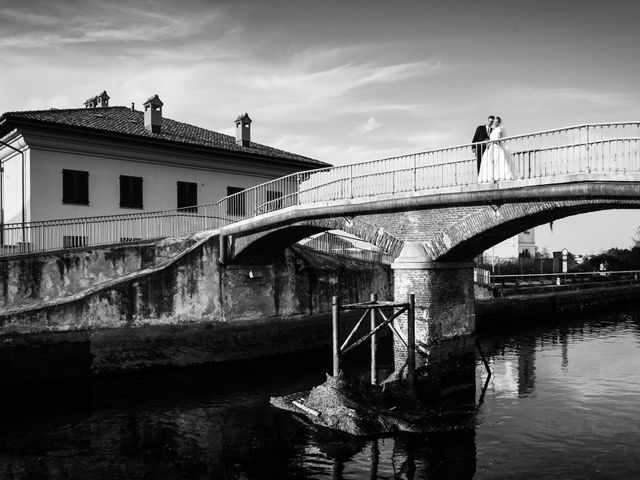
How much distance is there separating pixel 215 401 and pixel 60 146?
13.8 m

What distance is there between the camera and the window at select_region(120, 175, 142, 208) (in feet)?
82.2

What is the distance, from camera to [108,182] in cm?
2462

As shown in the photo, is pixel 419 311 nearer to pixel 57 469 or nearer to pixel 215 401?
pixel 215 401

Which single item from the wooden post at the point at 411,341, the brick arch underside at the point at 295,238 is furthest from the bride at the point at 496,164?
the wooden post at the point at 411,341

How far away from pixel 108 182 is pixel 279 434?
16232 millimetres

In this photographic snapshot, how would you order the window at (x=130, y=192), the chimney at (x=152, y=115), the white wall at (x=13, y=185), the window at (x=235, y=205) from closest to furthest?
the white wall at (x=13, y=185) < the window at (x=130, y=192) < the chimney at (x=152, y=115) < the window at (x=235, y=205)

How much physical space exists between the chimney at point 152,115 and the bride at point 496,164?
58.7 ft

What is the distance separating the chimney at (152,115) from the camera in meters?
27.0

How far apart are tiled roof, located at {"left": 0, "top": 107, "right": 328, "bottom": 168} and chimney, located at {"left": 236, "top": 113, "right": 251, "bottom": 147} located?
33 cm

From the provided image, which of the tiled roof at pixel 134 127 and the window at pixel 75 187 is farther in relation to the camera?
the window at pixel 75 187

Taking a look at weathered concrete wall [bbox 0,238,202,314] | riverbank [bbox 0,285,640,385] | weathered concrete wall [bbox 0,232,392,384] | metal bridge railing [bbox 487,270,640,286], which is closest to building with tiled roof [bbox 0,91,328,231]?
weathered concrete wall [bbox 0,238,202,314]

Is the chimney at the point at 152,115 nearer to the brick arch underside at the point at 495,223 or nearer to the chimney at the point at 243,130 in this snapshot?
the chimney at the point at 243,130

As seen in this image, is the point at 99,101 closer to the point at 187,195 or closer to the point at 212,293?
the point at 187,195

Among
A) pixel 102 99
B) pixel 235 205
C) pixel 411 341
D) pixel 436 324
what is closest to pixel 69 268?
pixel 235 205
